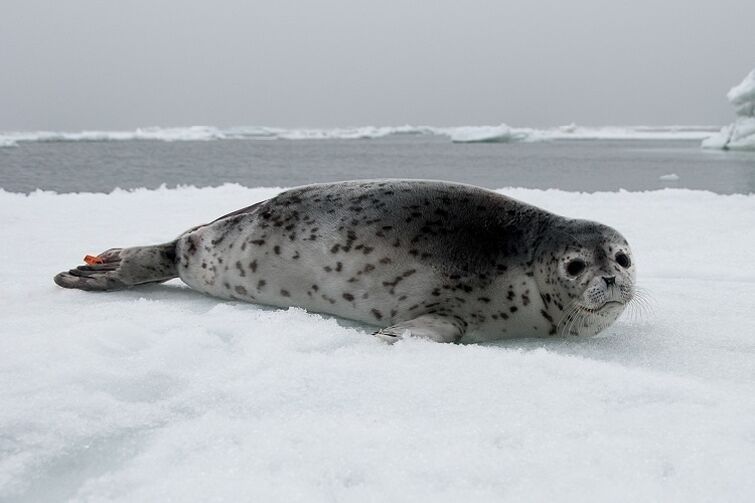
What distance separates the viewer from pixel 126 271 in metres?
2.85

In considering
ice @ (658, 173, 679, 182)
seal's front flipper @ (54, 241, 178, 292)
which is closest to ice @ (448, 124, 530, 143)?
ice @ (658, 173, 679, 182)

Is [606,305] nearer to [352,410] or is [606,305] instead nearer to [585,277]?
[585,277]

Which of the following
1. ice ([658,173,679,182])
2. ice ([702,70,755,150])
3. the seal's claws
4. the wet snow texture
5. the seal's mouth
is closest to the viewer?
the wet snow texture

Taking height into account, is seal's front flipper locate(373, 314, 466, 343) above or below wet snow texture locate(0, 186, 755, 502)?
below

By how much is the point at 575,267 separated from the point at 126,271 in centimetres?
170

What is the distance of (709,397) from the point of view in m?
1.56

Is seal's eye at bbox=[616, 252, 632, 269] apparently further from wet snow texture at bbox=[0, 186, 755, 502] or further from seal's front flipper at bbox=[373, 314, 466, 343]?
seal's front flipper at bbox=[373, 314, 466, 343]

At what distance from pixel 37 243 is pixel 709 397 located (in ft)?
11.7

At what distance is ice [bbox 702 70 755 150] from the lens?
22.5 metres

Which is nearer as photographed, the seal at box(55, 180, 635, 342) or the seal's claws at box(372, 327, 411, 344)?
the seal's claws at box(372, 327, 411, 344)

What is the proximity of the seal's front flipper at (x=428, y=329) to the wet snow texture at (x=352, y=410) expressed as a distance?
9 centimetres

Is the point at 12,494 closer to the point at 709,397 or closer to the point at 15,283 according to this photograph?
the point at 709,397

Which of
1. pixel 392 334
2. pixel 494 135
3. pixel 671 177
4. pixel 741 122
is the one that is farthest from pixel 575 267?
pixel 494 135

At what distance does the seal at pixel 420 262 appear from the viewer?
2260 mm
